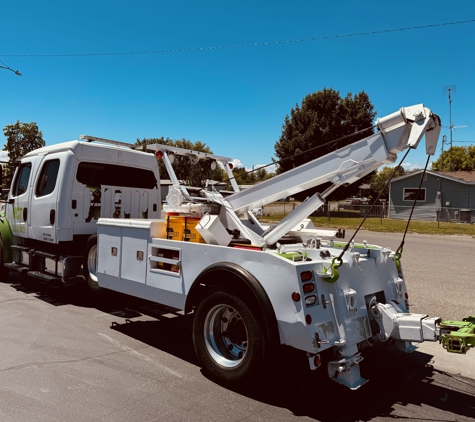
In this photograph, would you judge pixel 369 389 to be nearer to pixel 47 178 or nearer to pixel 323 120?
pixel 47 178

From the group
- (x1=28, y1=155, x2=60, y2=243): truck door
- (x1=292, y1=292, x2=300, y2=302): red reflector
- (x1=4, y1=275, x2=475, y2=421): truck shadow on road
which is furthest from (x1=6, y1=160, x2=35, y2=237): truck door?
(x1=292, y1=292, x2=300, y2=302): red reflector

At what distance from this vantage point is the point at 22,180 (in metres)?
8.41

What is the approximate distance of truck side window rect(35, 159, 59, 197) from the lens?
740 centimetres

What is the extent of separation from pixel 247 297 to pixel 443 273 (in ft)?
26.2

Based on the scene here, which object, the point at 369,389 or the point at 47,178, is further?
the point at 47,178

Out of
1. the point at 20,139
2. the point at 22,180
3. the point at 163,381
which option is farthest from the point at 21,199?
the point at 20,139

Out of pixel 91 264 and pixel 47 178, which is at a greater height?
pixel 47 178

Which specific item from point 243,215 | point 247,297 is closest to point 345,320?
point 247,297

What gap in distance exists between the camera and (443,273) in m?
10.2

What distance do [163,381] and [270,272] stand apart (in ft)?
5.29

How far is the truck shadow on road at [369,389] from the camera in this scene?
3713mm

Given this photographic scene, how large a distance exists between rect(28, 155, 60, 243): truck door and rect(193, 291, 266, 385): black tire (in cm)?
395

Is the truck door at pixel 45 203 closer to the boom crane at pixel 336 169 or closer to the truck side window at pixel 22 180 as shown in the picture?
the truck side window at pixel 22 180

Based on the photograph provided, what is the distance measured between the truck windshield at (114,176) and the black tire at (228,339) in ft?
13.1
